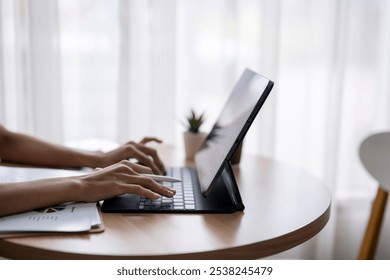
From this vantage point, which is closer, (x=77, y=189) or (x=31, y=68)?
(x=77, y=189)

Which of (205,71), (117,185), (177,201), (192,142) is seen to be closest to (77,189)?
(117,185)

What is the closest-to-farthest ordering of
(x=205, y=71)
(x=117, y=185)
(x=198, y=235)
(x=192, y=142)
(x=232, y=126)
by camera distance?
(x=198, y=235) → (x=117, y=185) → (x=232, y=126) → (x=192, y=142) → (x=205, y=71)

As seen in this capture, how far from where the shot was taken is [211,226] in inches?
34.5

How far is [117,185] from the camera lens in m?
0.94

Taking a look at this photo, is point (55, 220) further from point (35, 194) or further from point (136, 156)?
point (136, 156)

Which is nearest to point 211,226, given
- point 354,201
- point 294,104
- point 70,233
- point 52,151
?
point 70,233

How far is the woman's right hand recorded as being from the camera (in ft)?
3.07

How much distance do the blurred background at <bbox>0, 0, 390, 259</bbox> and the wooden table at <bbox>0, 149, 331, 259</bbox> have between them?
1000mm

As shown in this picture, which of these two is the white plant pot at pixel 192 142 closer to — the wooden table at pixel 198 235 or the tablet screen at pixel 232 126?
the tablet screen at pixel 232 126

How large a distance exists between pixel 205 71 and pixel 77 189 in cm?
120

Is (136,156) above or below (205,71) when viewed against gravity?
below

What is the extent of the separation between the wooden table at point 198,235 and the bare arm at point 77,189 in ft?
0.16

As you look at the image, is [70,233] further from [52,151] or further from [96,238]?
[52,151]
